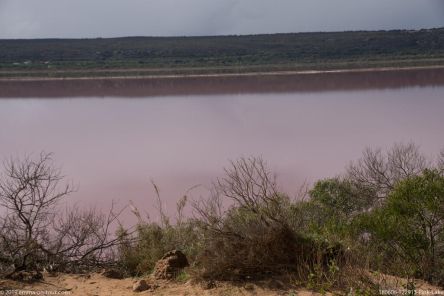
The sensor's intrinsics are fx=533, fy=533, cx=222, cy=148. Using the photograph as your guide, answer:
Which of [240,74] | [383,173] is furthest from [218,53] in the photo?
[383,173]

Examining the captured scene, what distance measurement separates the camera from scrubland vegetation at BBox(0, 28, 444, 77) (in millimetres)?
48188

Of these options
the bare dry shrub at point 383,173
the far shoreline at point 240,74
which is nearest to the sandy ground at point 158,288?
the bare dry shrub at point 383,173

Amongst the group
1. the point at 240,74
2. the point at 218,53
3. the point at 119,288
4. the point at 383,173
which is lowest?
the point at 383,173

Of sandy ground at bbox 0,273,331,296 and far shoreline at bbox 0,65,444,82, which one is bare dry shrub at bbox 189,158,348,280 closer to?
sandy ground at bbox 0,273,331,296

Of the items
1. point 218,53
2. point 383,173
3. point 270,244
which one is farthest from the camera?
point 218,53

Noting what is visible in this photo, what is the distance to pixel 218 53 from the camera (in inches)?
2378

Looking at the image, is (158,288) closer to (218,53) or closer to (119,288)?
(119,288)

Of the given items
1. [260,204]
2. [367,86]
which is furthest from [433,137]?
[367,86]

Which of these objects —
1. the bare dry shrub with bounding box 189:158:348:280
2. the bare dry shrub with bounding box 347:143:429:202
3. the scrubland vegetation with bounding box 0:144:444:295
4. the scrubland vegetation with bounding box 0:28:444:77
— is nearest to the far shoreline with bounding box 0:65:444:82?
the scrubland vegetation with bounding box 0:28:444:77

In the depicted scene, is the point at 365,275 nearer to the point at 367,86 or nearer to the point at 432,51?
the point at 367,86

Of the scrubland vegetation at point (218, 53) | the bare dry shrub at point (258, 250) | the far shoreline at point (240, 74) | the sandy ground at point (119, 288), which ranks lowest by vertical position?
the sandy ground at point (119, 288)

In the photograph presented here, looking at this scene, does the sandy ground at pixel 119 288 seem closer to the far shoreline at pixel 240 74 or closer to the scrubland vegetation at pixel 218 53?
the far shoreline at pixel 240 74

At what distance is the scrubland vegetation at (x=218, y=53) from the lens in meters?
48.2

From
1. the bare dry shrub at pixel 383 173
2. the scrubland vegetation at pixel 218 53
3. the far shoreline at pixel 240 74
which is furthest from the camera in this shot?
the scrubland vegetation at pixel 218 53
